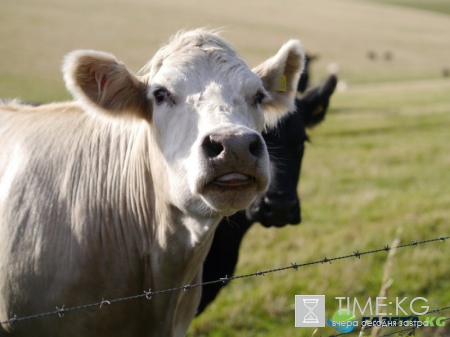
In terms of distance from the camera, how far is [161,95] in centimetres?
383

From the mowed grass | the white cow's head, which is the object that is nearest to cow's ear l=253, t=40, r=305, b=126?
the white cow's head

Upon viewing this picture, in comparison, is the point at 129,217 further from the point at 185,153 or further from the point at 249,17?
the point at 249,17

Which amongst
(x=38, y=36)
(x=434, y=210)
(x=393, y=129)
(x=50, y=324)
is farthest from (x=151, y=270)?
(x=38, y=36)

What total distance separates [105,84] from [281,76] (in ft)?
4.23

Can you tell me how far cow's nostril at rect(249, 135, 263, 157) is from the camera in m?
3.31

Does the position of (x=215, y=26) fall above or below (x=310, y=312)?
below

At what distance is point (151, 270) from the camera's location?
401cm

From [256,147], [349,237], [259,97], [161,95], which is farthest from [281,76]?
[349,237]

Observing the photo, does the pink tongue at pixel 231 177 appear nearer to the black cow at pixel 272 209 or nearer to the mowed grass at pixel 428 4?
the black cow at pixel 272 209

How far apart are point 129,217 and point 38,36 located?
157ft

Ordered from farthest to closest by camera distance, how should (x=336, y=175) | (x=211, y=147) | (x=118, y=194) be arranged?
(x=336, y=175), (x=118, y=194), (x=211, y=147)

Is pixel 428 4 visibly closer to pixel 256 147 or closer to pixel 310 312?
pixel 310 312

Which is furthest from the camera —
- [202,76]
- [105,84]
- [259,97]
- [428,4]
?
[428,4]

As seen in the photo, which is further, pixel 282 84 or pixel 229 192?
pixel 282 84
